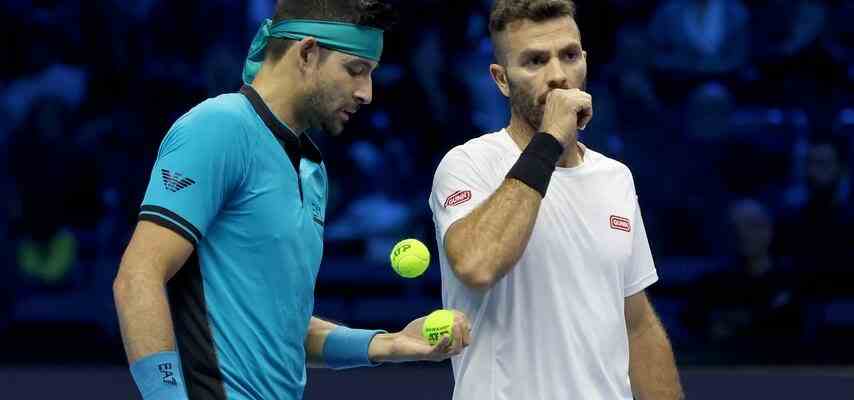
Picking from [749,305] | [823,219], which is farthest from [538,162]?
[823,219]

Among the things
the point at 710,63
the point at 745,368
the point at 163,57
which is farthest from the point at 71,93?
the point at 745,368

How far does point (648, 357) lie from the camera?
375 centimetres

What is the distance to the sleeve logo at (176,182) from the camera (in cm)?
282

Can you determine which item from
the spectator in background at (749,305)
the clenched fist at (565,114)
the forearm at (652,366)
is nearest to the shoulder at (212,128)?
the clenched fist at (565,114)

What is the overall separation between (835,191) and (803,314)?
978 millimetres

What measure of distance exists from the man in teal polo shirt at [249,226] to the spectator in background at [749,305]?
16.0 ft

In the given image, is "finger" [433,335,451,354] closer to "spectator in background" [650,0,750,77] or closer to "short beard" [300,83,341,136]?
"short beard" [300,83,341,136]

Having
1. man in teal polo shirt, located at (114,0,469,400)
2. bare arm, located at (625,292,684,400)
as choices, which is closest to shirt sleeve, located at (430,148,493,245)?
man in teal polo shirt, located at (114,0,469,400)

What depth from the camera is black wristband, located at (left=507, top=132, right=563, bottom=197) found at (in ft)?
10.7

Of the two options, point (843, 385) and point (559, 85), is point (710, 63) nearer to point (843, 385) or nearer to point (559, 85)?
point (843, 385)

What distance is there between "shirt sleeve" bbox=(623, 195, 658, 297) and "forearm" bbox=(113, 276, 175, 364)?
53.7 inches

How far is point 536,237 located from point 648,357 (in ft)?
1.86

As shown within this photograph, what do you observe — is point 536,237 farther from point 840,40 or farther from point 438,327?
point 840,40

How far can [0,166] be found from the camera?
9.30 m
